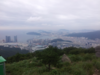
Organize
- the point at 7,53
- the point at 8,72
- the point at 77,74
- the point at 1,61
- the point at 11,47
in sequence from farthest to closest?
the point at 11,47 < the point at 7,53 < the point at 8,72 < the point at 77,74 < the point at 1,61

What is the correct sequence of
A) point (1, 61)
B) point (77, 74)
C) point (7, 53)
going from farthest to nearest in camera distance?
point (7, 53), point (77, 74), point (1, 61)

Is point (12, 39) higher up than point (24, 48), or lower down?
higher up

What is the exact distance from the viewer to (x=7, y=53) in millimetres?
14656

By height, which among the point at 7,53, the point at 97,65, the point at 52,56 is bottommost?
the point at 7,53

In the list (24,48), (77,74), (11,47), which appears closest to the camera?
(77,74)

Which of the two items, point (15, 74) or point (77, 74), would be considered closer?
point (77, 74)

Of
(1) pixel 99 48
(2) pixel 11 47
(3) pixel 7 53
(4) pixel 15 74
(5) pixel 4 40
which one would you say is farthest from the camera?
(5) pixel 4 40

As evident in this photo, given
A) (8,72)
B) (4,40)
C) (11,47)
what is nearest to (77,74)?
(8,72)

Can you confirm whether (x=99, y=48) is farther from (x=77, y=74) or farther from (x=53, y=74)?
(x=53, y=74)

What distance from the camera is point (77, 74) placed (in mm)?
3717

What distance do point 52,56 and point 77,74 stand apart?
5.42 ft

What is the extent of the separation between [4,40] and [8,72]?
17.0 m

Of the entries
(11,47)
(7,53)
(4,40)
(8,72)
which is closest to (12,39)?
(4,40)

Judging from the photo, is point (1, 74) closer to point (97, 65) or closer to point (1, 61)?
point (1, 61)
